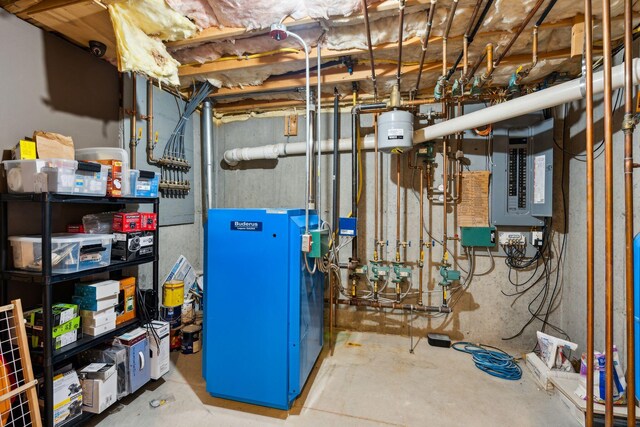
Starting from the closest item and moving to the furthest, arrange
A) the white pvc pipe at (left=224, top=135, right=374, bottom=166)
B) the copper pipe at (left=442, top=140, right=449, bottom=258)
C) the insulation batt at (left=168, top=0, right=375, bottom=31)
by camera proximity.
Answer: the insulation batt at (left=168, top=0, right=375, bottom=31) → the copper pipe at (left=442, top=140, right=449, bottom=258) → the white pvc pipe at (left=224, top=135, right=374, bottom=166)

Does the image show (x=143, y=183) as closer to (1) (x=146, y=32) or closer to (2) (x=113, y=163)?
(2) (x=113, y=163)

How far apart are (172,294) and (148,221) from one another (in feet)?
2.74

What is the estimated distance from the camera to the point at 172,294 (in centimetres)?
251

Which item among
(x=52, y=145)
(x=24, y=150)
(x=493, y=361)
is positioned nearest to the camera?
(x=24, y=150)

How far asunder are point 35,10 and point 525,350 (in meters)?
4.36

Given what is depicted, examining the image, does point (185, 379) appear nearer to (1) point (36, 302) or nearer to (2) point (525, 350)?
(1) point (36, 302)

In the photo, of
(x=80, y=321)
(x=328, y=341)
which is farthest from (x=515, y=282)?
(x=80, y=321)

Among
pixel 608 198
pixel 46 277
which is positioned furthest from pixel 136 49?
pixel 608 198

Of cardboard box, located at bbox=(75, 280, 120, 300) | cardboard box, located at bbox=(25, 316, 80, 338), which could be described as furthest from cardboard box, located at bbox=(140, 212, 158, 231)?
cardboard box, located at bbox=(25, 316, 80, 338)

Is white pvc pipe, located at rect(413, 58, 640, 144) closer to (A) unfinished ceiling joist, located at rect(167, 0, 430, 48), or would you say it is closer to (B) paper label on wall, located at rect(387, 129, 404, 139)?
(B) paper label on wall, located at rect(387, 129, 404, 139)

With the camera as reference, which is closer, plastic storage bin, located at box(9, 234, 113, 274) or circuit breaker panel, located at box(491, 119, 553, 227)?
plastic storage bin, located at box(9, 234, 113, 274)

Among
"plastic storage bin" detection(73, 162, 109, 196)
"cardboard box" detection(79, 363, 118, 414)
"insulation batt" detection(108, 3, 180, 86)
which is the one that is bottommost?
"cardboard box" detection(79, 363, 118, 414)

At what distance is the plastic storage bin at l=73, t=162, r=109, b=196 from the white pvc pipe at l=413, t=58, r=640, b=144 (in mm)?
2262

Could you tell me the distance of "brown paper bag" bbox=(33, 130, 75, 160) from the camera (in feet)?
5.37
